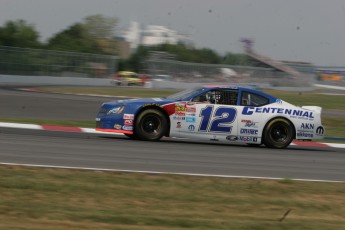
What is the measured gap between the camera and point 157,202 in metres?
7.68

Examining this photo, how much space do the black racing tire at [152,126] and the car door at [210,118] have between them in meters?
0.38

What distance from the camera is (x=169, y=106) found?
1423cm

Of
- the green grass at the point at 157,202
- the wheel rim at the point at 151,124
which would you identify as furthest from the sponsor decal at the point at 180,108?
the green grass at the point at 157,202

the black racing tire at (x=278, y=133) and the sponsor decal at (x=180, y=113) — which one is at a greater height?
the sponsor decal at (x=180, y=113)

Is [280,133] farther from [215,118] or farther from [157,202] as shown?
[157,202]

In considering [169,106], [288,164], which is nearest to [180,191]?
[288,164]

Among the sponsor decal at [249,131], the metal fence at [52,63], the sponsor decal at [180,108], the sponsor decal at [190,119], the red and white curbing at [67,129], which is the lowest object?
the red and white curbing at [67,129]

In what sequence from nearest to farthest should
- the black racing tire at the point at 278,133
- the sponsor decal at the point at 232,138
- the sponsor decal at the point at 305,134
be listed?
the sponsor decal at the point at 232,138, the black racing tire at the point at 278,133, the sponsor decal at the point at 305,134

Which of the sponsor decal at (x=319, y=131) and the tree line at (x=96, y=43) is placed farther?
the tree line at (x=96, y=43)

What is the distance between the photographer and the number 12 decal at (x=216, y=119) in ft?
46.9

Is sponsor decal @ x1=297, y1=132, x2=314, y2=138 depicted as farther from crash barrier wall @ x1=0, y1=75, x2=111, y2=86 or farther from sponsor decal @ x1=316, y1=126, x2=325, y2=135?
crash barrier wall @ x1=0, y1=75, x2=111, y2=86

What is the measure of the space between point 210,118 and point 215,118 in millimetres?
106

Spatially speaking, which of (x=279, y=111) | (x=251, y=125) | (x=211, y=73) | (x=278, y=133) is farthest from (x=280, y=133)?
(x=211, y=73)

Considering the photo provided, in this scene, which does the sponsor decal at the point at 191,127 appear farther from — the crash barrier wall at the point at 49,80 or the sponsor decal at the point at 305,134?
the crash barrier wall at the point at 49,80
